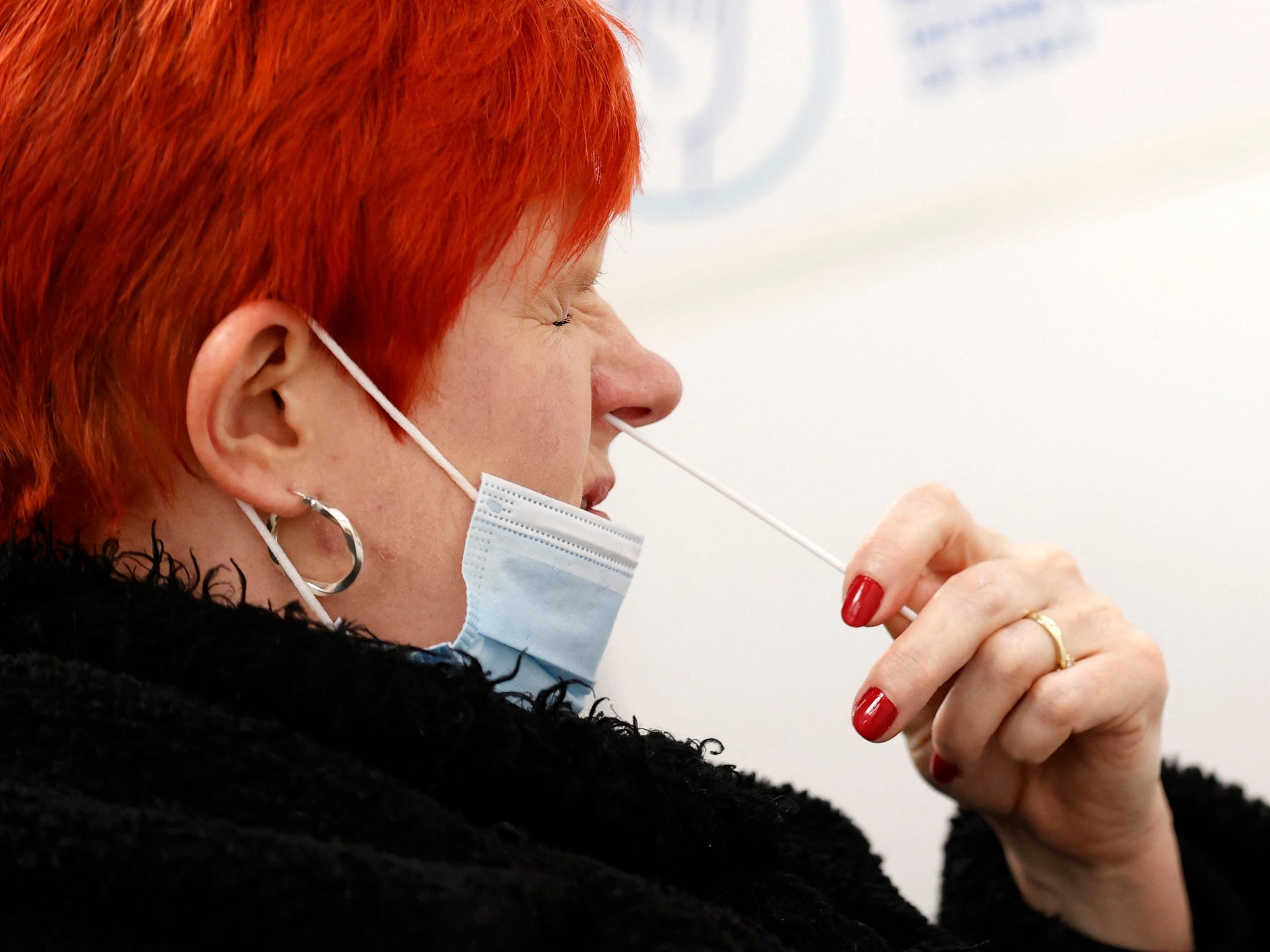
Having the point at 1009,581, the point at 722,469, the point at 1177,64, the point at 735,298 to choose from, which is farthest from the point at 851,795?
the point at 1177,64

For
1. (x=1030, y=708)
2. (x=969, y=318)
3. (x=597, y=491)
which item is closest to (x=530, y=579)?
(x=597, y=491)

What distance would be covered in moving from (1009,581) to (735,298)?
83 centimetres

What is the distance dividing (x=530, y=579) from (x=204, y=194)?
12.7 inches

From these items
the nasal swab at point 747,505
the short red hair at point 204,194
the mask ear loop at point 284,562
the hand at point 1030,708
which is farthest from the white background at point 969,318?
the mask ear loop at point 284,562

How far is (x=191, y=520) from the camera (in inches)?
28.6

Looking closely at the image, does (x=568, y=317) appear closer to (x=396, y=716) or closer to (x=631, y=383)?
(x=631, y=383)

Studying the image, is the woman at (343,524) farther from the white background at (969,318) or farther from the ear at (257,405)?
the white background at (969,318)

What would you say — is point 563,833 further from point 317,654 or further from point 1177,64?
point 1177,64

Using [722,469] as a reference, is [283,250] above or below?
below

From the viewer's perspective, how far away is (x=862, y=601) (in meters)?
0.87

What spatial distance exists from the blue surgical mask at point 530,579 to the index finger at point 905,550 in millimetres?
175

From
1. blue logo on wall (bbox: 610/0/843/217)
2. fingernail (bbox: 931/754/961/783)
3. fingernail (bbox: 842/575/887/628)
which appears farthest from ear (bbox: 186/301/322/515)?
blue logo on wall (bbox: 610/0/843/217)

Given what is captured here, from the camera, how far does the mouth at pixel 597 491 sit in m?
0.89

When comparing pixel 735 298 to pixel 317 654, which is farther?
pixel 735 298
